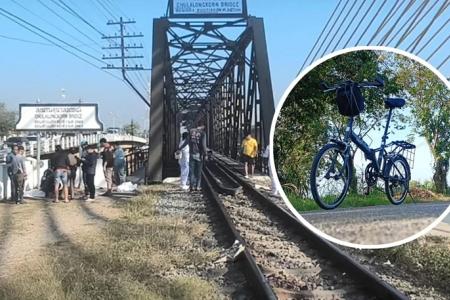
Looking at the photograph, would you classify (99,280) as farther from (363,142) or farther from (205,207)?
(205,207)

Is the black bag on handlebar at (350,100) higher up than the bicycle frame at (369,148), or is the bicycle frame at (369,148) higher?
the black bag on handlebar at (350,100)

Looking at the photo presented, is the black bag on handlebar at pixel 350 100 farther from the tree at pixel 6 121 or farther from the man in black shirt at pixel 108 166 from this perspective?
the tree at pixel 6 121

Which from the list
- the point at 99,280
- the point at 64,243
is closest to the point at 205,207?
the point at 64,243

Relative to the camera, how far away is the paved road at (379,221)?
1491 mm

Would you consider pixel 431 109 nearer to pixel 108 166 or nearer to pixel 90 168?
pixel 90 168

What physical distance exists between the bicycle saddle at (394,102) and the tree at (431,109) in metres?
0.04

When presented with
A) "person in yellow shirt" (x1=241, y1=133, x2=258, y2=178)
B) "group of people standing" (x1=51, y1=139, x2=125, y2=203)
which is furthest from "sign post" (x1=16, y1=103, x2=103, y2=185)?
"person in yellow shirt" (x1=241, y1=133, x2=258, y2=178)

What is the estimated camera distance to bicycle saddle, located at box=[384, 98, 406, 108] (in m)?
1.47

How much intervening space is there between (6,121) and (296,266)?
97.4 m

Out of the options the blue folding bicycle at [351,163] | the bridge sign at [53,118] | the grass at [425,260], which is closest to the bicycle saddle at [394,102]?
the blue folding bicycle at [351,163]

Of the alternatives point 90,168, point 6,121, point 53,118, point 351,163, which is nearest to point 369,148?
point 351,163

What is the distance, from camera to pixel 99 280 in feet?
18.5

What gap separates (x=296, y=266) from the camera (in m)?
6.53

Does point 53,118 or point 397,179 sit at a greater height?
point 53,118
